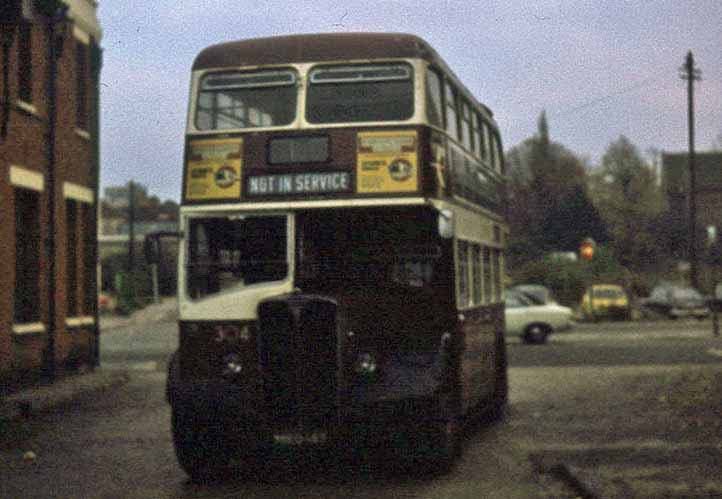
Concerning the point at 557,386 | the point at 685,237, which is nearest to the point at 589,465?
the point at 557,386

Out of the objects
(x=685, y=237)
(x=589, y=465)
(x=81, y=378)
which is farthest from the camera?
(x=685, y=237)

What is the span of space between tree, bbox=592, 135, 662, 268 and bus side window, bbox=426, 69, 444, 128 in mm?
87341

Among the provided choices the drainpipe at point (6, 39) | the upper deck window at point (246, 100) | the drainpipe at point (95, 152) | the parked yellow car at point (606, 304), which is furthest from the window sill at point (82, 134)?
the parked yellow car at point (606, 304)

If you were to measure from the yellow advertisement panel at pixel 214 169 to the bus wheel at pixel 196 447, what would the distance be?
74.8 inches

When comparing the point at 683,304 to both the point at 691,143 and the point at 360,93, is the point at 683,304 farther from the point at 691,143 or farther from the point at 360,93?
the point at 360,93

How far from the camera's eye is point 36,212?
23.8m

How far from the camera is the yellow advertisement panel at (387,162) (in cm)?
1197

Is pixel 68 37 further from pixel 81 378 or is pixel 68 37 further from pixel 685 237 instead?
pixel 685 237

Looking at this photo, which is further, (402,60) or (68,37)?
(68,37)

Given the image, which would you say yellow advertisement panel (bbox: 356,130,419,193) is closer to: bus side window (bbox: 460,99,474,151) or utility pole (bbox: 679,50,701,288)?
bus side window (bbox: 460,99,474,151)

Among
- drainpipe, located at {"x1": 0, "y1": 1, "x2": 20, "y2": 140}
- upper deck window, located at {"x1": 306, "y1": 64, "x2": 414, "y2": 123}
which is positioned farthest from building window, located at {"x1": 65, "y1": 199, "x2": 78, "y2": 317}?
upper deck window, located at {"x1": 306, "y1": 64, "x2": 414, "y2": 123}

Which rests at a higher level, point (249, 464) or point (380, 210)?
point (380, 210)

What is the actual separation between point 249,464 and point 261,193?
2.66 metres

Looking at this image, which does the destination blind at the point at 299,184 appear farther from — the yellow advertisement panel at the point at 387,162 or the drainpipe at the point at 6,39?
the drainpipe at the point at 6,39
